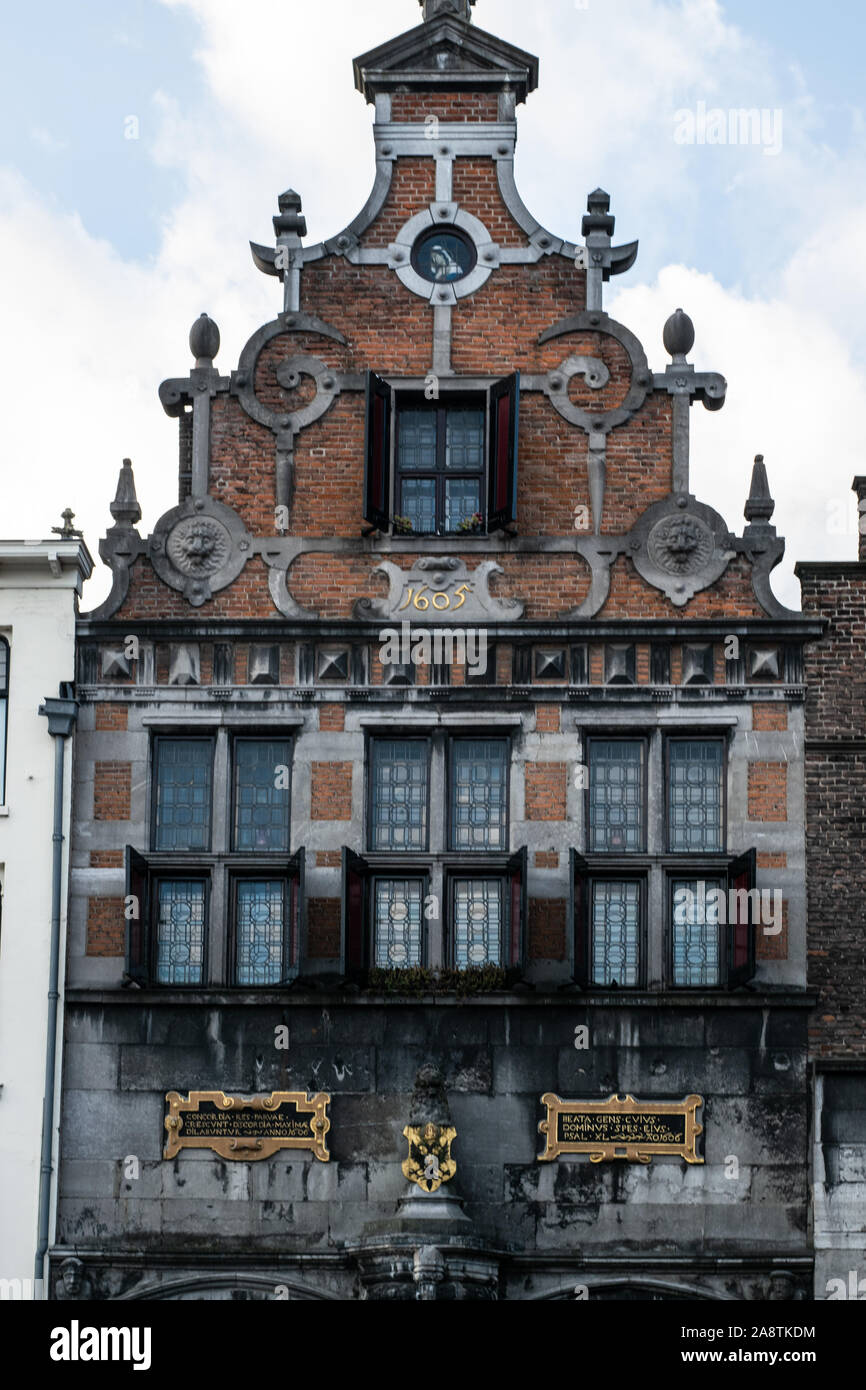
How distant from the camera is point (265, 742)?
121 ft

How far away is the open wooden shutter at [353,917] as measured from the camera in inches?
1414

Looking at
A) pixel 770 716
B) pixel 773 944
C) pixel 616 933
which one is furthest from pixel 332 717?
pixel 773 944

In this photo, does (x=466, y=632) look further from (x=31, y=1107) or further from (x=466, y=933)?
(x=31, y=1107)

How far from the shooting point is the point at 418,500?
3778 centimetres

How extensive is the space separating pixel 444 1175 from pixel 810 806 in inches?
245

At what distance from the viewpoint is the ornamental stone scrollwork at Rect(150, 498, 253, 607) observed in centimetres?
3741

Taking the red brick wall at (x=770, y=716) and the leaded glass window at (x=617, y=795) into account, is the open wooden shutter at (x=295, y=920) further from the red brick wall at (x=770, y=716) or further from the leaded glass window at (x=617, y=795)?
the red brick wall at (x=770, y=716)

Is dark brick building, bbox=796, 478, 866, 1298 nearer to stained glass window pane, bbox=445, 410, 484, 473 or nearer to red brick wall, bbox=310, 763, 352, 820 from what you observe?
stained glass window pane, bbox=445, 410, 484, 473

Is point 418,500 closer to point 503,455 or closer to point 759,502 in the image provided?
point 503,455

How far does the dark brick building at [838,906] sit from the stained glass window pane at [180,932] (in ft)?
24.0

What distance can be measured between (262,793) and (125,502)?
13.3ft

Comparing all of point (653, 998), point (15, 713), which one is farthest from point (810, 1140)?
point (15, 713)

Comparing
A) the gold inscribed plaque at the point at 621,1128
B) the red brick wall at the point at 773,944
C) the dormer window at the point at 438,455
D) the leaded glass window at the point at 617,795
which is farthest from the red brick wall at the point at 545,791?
the gold inscribed plaque at the point at 621,1128
